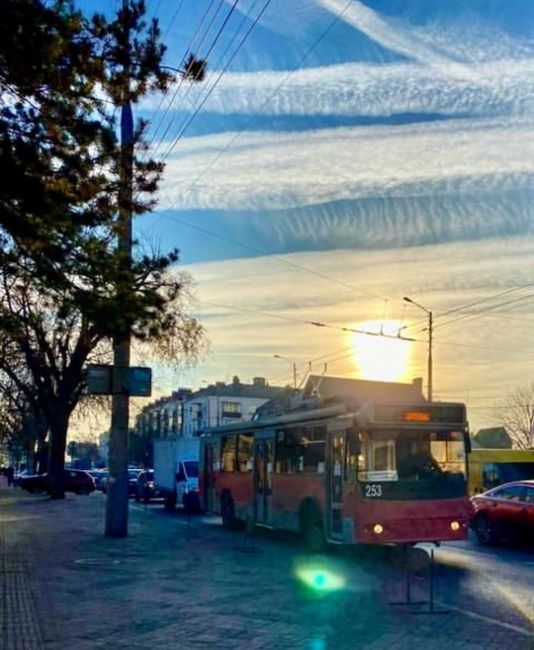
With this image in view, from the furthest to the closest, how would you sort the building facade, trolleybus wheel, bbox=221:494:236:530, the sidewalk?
the building facade
trolleybus wheel, bbox=221:494:236:530
the sidewalk

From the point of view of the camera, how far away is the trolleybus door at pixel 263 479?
22.9m

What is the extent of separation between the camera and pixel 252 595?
12.9m

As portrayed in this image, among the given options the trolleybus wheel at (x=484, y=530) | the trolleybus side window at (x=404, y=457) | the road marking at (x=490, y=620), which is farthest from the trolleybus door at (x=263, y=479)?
the road marking at (x=490, y=620)

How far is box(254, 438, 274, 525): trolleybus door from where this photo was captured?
22.9 m

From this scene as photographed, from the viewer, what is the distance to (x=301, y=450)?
20.6 m

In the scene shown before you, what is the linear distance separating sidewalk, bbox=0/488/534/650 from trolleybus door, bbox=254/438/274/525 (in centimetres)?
253

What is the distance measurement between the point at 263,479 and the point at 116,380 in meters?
4.37

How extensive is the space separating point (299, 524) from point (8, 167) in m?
10.6

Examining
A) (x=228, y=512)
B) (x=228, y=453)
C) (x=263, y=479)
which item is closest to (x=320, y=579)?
(x=263, y=479)

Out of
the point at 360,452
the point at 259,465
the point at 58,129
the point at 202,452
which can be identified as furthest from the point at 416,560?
the point at 202,452

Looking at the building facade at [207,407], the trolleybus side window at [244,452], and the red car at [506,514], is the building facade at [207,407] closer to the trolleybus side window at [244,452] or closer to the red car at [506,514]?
the trolleybus side window at [244,452]

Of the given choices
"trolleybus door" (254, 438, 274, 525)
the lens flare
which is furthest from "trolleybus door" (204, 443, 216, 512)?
the lens flare

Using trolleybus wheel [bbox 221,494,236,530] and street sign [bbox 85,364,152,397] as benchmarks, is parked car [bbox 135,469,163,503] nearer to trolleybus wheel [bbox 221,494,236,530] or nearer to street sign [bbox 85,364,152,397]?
trolleybus wheel [bbox 221,494,236,530]

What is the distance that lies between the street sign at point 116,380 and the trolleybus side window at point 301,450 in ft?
11.6
